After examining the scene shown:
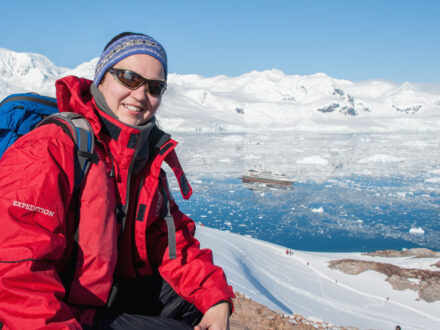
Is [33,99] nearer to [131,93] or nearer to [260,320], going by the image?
[131,93]

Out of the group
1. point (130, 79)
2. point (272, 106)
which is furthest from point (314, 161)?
point (272, 106)

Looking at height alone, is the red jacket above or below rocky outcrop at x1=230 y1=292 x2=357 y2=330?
above

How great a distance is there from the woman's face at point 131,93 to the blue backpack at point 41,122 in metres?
0.21

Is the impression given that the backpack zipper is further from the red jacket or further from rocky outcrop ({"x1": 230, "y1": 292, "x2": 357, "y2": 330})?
rocky outcrop ({"x1": 230, "y1": 292, "x2": 357, "y2": 330})

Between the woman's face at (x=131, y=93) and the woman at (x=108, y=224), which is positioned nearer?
the woman at (x=108, y=224)

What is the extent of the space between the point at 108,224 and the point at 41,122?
0.50m

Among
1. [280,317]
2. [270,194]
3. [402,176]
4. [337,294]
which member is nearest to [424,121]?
[402,176]

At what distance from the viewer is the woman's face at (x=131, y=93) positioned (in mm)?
1599

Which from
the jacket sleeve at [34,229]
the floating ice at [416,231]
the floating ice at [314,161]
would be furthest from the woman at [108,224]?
the floating ice at [314,161]

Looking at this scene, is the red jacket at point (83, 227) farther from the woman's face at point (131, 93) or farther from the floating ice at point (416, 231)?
the floating ice at point (416, 231)

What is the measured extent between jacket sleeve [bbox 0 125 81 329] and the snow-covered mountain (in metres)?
86.8

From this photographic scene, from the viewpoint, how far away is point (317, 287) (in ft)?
44.1

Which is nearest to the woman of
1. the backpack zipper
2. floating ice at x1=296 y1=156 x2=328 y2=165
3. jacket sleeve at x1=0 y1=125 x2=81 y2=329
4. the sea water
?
jacket sleeve at x1=0 y1=125 x2=81 y2=329

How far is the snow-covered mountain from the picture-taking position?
4358 inches
